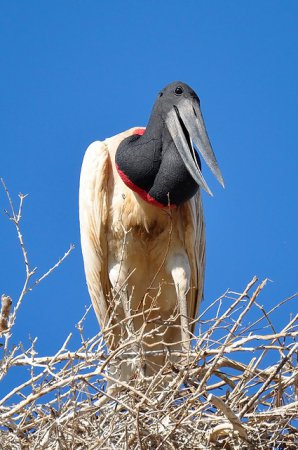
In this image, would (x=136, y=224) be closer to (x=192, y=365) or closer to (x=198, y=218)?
(x=198, y=218)

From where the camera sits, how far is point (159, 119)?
253 inches

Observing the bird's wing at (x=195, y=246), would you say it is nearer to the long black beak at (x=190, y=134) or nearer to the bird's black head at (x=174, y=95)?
the long black beak at (x=190, y=134)

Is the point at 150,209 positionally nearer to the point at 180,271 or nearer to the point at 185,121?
the point at 180,271

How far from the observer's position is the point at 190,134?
20.3 ft

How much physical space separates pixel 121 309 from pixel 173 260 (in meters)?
0.42

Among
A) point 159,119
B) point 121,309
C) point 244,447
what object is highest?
Answer: point 159,119

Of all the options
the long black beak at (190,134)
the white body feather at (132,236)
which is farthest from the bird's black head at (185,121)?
the white body feather at (132,236)

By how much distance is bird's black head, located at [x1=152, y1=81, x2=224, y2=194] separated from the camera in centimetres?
606

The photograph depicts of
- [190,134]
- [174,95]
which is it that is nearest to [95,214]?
[190,134]

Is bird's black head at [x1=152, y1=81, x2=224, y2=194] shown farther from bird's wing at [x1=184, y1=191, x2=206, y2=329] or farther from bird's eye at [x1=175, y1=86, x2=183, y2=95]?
bird's wing at [x1=184, y1=191, x2=206, y2=329]

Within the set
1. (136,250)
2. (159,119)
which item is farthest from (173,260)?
(159,119)

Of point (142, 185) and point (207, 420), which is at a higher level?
point (142, 185)

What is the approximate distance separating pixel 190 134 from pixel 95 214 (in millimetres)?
685

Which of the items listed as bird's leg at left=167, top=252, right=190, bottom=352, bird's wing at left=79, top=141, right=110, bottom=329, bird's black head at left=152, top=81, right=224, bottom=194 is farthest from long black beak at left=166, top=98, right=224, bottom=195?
bird's leg at left=167, top=252, right=190, bottom=352
